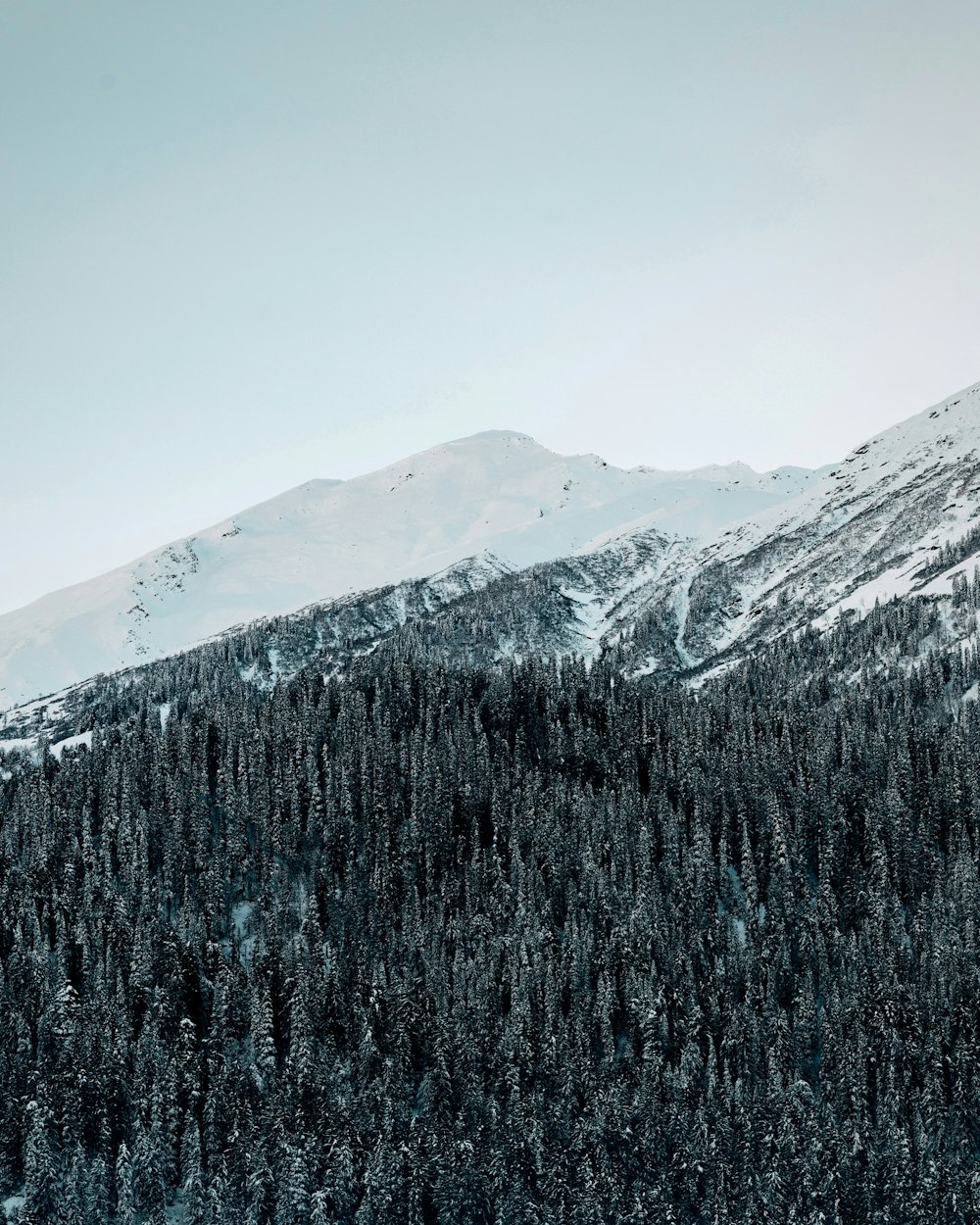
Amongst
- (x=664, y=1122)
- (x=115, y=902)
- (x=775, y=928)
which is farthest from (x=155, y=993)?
(x=775, y=928)

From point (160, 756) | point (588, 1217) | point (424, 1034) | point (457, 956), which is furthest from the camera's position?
point (160, 756)

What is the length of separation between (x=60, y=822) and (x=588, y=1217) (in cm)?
10357

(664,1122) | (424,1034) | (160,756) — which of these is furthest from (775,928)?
(160,756)

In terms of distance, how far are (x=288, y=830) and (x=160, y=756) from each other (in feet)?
105

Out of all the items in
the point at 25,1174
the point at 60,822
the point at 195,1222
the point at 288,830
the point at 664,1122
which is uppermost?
the point at 60,822

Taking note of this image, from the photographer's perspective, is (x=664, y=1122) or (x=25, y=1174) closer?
(x=25, y=1174)

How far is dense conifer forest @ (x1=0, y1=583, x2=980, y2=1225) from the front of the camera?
100750 mm

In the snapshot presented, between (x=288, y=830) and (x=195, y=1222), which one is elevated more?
(x=288, y=830)

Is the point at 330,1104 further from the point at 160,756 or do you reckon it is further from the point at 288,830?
the point at 160,756

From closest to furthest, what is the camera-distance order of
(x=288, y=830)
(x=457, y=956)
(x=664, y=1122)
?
1. (x=664, y=1122)
2. (x=457, y=956)
3. (x=288, y=830)

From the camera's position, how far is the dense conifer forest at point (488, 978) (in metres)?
101

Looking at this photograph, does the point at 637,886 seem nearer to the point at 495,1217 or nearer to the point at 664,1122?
the point at 664,1122

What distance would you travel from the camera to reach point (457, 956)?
441 feet

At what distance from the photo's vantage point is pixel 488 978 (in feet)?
427
